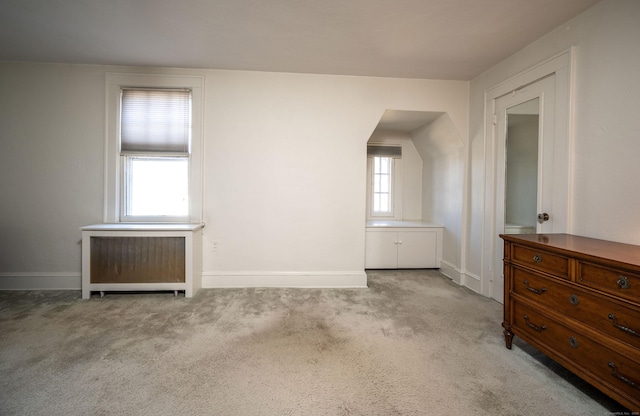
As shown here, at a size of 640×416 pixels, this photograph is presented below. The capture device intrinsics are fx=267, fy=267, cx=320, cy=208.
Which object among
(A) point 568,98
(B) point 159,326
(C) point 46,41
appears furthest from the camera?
(C) point 46,41

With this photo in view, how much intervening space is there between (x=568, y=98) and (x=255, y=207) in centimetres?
334

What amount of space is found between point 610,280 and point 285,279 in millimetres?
2944

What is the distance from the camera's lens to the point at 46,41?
110 inches

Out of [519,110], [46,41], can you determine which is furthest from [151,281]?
[519,110]

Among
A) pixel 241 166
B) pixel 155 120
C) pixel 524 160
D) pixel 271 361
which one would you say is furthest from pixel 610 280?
pixel 155 120

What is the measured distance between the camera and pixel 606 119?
201 centimetres

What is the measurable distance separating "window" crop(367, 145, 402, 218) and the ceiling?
1757 millimetres

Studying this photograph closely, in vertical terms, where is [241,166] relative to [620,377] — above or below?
above

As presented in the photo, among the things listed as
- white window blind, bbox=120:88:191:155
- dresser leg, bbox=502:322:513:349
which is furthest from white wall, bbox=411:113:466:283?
white window blind, bbox=120:88:191:155

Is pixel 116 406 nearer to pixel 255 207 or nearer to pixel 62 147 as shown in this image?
pixel 255 207

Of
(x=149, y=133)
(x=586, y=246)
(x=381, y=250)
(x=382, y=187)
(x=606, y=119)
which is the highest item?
(x=149, y=133)

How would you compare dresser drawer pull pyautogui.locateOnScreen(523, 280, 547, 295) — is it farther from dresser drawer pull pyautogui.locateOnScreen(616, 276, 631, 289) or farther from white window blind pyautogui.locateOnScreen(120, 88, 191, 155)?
white window blind pyautogui.locateOnScreen(120, 88, 191, 155)

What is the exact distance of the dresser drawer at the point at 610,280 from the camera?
4.33ft

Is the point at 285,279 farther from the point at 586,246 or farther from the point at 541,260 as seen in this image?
the point at 586,246
